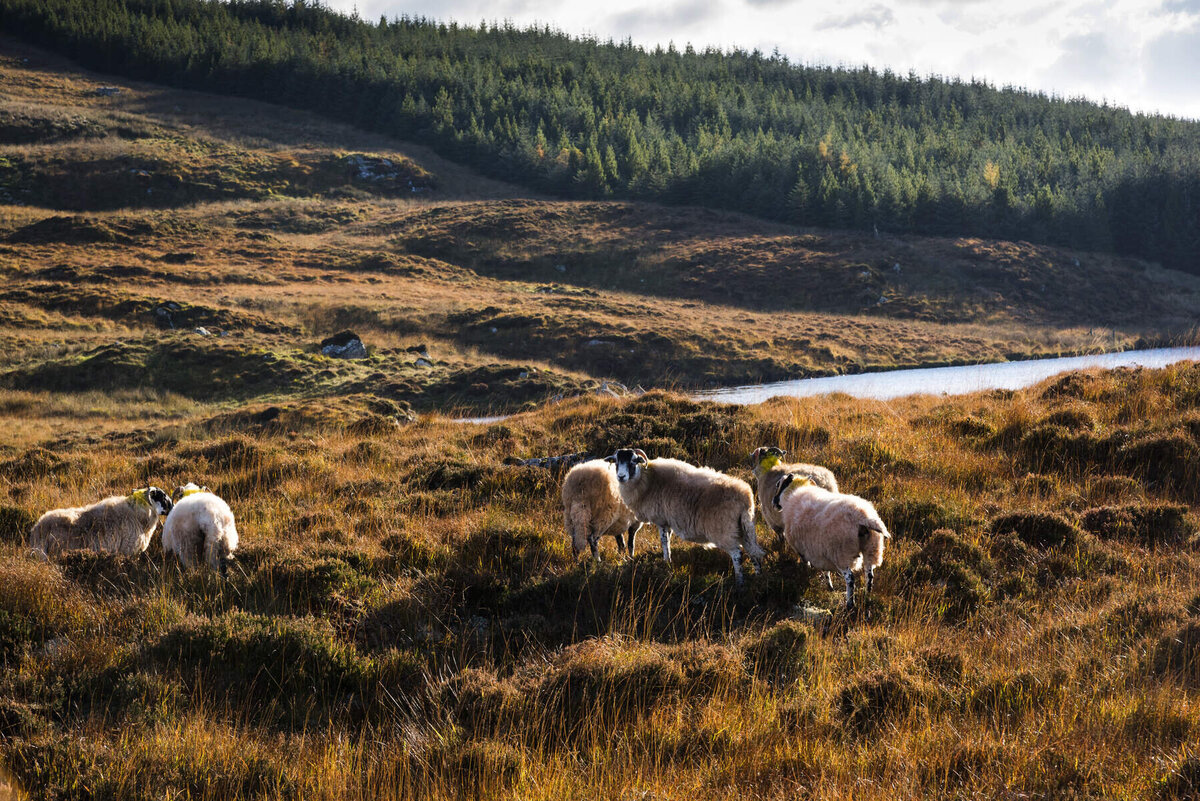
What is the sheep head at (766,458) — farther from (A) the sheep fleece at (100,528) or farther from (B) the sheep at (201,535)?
(A) the sheep fleece at (100,528)

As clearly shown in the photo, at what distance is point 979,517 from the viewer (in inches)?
348

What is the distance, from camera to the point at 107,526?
9156 millimetres

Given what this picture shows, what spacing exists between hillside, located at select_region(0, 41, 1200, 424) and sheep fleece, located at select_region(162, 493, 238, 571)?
2349cm

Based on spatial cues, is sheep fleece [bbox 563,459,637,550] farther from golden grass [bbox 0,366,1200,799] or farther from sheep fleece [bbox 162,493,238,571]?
sheep fleece [bbox 162,493,238,571]

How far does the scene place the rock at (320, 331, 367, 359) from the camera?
132 ft

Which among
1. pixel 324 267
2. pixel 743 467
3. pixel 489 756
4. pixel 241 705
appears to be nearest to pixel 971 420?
pixel 743 467

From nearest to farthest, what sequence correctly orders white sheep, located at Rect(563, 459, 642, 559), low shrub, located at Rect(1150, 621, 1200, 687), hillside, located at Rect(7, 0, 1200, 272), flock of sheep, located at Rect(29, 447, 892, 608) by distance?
low shrub, located at Rect(1150, 621, 1200, 687), flock of sheep, located at Rect(29, 447, 892, 608), white sheep, located at Rect(563, 459, 642, 559), hillside, located at Rect(7, 0, 1200, 272)

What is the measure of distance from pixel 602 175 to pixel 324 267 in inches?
1847

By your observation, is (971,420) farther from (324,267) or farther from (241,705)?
(324,267)

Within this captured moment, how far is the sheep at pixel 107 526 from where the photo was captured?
29.4 ft

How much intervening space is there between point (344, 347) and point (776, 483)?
117 feet

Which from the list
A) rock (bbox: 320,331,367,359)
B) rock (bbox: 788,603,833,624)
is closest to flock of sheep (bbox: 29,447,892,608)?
rock (bbox: 788,603,833,624)

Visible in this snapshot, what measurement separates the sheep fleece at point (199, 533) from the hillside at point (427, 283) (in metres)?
23.5

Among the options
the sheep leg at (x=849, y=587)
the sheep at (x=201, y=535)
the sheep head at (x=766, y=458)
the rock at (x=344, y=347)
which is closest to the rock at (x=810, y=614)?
the sheep leg at (x=849, y=587)
